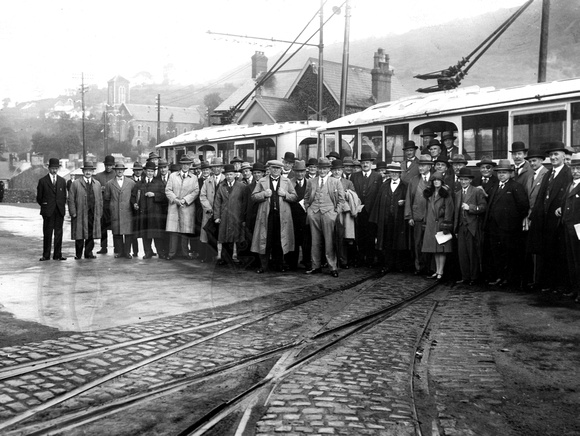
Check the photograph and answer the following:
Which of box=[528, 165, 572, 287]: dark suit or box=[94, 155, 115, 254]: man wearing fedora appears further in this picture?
box=[94, 155, 115, 254]: man wearing fedora

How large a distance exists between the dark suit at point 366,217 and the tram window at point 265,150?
795 cm

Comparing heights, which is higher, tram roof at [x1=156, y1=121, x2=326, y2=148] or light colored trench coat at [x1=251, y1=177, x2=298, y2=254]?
tram roof at [x1=156, y1=121, x2=326, y2=148]

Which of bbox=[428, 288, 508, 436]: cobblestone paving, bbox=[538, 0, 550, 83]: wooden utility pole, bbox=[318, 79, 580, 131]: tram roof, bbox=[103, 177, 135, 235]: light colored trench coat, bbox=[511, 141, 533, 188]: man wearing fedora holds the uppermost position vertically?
bbox=[538, 0, 550, 83]: wooden utility pole

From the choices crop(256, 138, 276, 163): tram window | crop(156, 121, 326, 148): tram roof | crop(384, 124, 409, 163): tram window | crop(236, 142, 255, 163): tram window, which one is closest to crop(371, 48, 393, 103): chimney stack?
crop(156, 121, 326, 148): tram roof

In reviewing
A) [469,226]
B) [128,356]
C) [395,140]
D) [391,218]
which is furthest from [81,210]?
[469,226]

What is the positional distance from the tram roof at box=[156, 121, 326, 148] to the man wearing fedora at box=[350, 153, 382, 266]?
7168 millimetres

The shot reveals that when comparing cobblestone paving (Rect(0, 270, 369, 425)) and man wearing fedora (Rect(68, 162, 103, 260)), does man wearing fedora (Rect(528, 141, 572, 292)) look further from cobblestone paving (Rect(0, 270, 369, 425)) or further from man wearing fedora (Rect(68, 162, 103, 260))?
man wearing fedora (Rect(68, 162, 103, 260))

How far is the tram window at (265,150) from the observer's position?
19.6 metres

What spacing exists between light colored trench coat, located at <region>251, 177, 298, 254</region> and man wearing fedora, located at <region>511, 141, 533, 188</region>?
382 cm

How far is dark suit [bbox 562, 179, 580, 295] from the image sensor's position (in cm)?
809

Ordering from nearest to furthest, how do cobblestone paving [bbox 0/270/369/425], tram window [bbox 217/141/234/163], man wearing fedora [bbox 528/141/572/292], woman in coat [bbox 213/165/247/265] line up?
1. cobblestone paving [bbox 0/270/369/425]
2. man wearing fedora [bbox 528/141/572/292]
3. woman in coat [bbox 213/165/247/265]
4. tram window [bbox 217/141/234/163]

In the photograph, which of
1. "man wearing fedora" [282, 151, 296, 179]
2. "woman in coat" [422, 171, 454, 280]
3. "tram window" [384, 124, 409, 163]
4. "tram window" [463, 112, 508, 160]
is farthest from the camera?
"tram window" [384, 124, 409, 163]

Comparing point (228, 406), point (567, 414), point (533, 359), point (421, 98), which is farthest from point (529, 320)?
point (421, 98)

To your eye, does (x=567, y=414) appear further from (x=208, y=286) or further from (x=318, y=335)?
(x=208, y=286)
